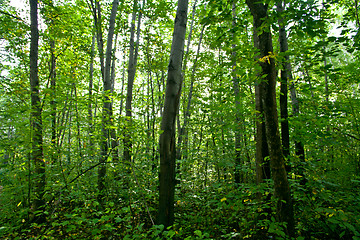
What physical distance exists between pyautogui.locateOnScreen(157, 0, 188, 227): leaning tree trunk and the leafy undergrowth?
0.85 ft

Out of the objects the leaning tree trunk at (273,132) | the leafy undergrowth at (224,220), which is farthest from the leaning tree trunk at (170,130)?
the leaning tree trunk at (273,132)

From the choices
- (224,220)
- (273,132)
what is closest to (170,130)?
(273,132)

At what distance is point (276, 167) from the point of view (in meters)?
2.32

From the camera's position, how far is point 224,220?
3.68m

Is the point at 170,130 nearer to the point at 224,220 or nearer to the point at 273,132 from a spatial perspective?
the point at 273,132

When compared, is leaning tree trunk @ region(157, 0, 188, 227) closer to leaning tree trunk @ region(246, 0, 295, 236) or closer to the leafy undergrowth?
the leafy undergrowth

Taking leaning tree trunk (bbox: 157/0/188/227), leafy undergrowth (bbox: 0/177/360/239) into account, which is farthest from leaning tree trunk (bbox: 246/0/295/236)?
leaning tree trunk (bbox: 157/0/188/227)

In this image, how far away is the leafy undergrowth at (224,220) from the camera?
2.52m

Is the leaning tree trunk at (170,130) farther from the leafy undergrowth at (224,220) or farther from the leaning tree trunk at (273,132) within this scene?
the leaning tree trunk at (273,132)

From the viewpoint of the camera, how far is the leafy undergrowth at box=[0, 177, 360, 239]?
252cm

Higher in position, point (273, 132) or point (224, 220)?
point (273, 132)

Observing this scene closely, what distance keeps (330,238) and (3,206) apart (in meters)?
6.05

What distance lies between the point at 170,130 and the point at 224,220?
→ 7.59ft

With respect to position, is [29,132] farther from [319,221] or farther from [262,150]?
[319,221]
